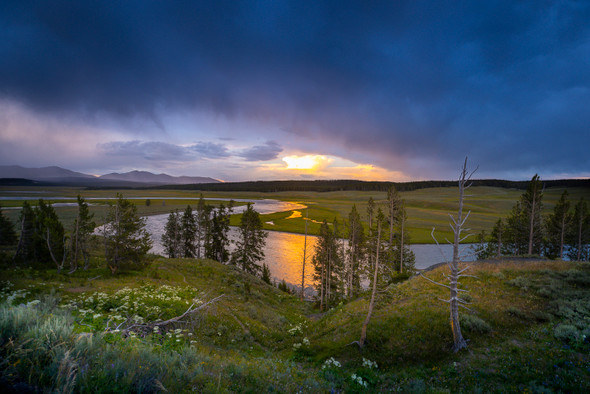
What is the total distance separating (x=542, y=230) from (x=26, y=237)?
212ft

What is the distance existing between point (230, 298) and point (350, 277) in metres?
17.4

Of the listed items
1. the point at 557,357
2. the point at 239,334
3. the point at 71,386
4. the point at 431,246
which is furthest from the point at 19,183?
the point at 431,246

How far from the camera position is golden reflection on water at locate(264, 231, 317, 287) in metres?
37.3

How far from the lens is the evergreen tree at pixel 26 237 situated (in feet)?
71.5

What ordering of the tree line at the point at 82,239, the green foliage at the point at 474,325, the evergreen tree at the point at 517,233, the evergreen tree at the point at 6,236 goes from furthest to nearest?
1. the evergreen tree at the point at 517,233
2. the evergreen tree at the point at 6,236
3. the tree line at the point at 82,239
4. the green foliage at the point at 474,325

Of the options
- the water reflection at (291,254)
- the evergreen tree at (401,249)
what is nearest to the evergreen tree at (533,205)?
the water reflection at (291,254)

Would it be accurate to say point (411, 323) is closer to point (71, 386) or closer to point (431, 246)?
point (71, 386)

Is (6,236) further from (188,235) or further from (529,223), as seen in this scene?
A: (529,223)

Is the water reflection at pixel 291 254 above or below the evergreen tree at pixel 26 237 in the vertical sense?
below

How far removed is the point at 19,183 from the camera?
2844 inches

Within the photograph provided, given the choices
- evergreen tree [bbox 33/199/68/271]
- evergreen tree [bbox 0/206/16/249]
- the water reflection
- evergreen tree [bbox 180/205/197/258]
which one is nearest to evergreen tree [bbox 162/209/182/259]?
evergreen tree [bbox 180/205/197/258]

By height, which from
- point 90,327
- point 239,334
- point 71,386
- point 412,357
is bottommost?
point 239,334

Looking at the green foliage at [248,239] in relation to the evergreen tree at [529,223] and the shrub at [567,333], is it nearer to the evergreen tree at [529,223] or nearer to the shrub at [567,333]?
the shrub at [567,333]

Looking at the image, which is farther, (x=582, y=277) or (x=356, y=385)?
(x=582, y=277)
